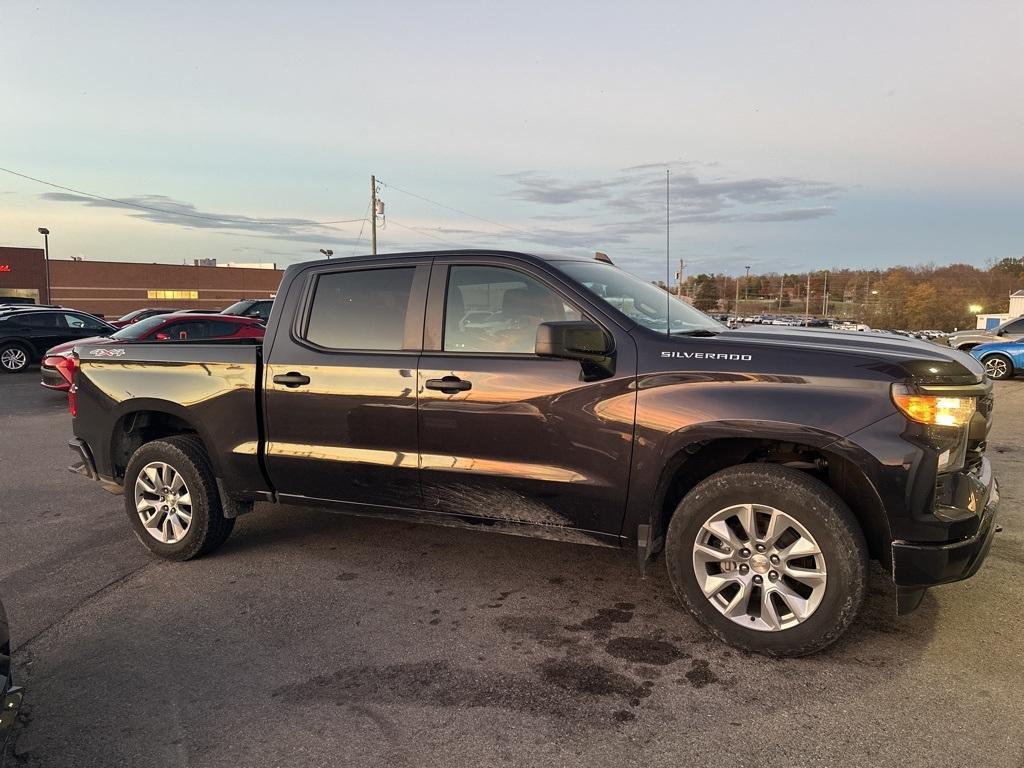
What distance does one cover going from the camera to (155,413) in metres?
4.92

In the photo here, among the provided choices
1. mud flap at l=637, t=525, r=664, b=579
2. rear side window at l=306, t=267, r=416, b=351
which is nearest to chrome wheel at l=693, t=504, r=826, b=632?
mud flap at l=637, t=525, r=664, b=579

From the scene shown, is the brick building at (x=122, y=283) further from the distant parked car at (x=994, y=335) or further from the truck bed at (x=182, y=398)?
the truck bed at (x=182, y=398)

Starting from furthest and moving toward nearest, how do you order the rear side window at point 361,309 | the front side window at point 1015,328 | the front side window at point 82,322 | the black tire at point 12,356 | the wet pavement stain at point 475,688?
the front side window at point 82,322 < the black tire at point 12,356 < the front side window at point 1015,328 < the rear side window at point 361,309 < the wet pavement stain at point 475,688

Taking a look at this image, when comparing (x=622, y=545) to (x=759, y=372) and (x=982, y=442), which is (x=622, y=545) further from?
(x=982, y=442)

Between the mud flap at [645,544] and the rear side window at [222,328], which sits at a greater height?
the rear side window at [222,328]

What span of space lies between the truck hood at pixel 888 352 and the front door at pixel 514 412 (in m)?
0.79

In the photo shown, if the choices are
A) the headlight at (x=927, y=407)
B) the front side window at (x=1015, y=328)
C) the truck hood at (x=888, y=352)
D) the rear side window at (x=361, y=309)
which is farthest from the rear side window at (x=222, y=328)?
the front side window at (x=1015, y=328)

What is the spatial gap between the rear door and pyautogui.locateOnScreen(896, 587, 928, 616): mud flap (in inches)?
97.2

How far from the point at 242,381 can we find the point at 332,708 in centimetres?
224

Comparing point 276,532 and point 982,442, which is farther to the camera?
point 276,532

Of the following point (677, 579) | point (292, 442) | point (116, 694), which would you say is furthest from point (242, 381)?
point (677, 579)

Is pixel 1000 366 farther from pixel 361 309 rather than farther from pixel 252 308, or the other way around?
pixel 252 308

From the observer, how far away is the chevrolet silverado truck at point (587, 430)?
3059mm

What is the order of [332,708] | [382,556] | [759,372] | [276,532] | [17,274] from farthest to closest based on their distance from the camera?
[17,274]
[276,532]
[382,556]
[759,372]
[332,708]
